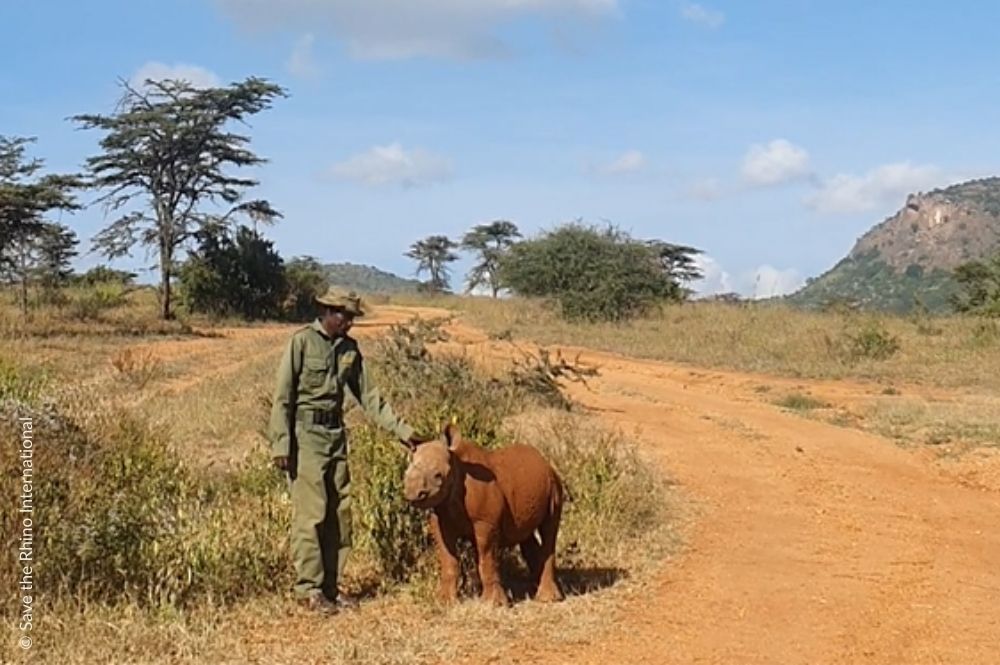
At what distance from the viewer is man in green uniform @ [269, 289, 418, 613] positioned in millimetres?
6480

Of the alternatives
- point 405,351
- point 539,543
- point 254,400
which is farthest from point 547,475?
point 254,400

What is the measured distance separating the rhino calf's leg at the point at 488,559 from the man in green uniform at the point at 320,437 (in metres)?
0.58

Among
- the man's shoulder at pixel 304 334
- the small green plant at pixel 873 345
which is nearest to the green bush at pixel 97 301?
the small green plant at pixel 873 345

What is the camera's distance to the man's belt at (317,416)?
21.6 ft

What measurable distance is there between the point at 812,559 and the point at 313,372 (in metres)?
3.45

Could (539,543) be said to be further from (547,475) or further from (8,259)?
(8,259)

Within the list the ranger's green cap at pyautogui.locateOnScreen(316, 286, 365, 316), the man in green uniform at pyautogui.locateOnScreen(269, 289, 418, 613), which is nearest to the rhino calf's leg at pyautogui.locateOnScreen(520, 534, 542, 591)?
the man in green uniform at pyautogui.locateOnScreen(269, 289, 418, 613)

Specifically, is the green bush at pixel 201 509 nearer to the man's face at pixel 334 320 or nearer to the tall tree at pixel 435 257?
the man's face at pixel 334 320

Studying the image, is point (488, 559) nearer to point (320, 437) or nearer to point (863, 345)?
point (320, 437)

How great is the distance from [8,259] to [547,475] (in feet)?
84.8

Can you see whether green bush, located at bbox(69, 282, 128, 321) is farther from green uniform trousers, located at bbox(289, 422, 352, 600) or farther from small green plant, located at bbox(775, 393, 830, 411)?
green uniform trousers, located at bbox(289, 422, 352, 600)

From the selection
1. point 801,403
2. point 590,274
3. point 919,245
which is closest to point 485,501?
point 801,403

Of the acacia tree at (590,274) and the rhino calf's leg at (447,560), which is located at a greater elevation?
the acacia tree at (590,274)

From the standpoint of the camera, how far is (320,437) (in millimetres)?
6578
